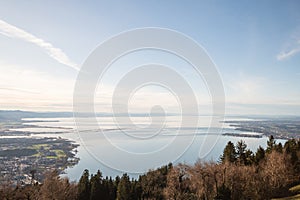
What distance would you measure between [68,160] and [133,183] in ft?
120

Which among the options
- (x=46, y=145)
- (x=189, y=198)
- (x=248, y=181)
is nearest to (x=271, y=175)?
(x=248, y=181)

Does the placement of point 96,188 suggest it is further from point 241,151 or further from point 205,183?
point 241,151

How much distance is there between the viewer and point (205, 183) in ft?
105

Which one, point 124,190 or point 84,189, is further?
point 124,190

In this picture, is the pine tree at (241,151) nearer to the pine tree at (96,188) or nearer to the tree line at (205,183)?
the tree line at (205,183)

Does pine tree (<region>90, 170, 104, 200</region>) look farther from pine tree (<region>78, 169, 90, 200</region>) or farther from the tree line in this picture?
pine tree (<region>78, 169, 90, 200</region>)

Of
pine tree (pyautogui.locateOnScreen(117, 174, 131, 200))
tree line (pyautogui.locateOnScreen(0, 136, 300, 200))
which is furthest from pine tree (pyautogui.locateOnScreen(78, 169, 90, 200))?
pine tree (pyautogui.locateOnScreen(117, 174, 131, 200))

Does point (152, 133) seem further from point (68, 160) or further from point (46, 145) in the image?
point (46, 145)

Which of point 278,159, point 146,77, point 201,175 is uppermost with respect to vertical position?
point 146,77

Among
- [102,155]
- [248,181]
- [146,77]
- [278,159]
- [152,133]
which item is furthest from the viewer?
[152,133]

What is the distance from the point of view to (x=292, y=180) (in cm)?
3319

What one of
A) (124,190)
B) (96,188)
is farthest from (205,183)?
(96,188)

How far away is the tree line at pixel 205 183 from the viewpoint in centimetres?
2853

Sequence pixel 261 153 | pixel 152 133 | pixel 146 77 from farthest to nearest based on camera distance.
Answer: pixel 152 133
pixel 261 153
pixel 146 77
